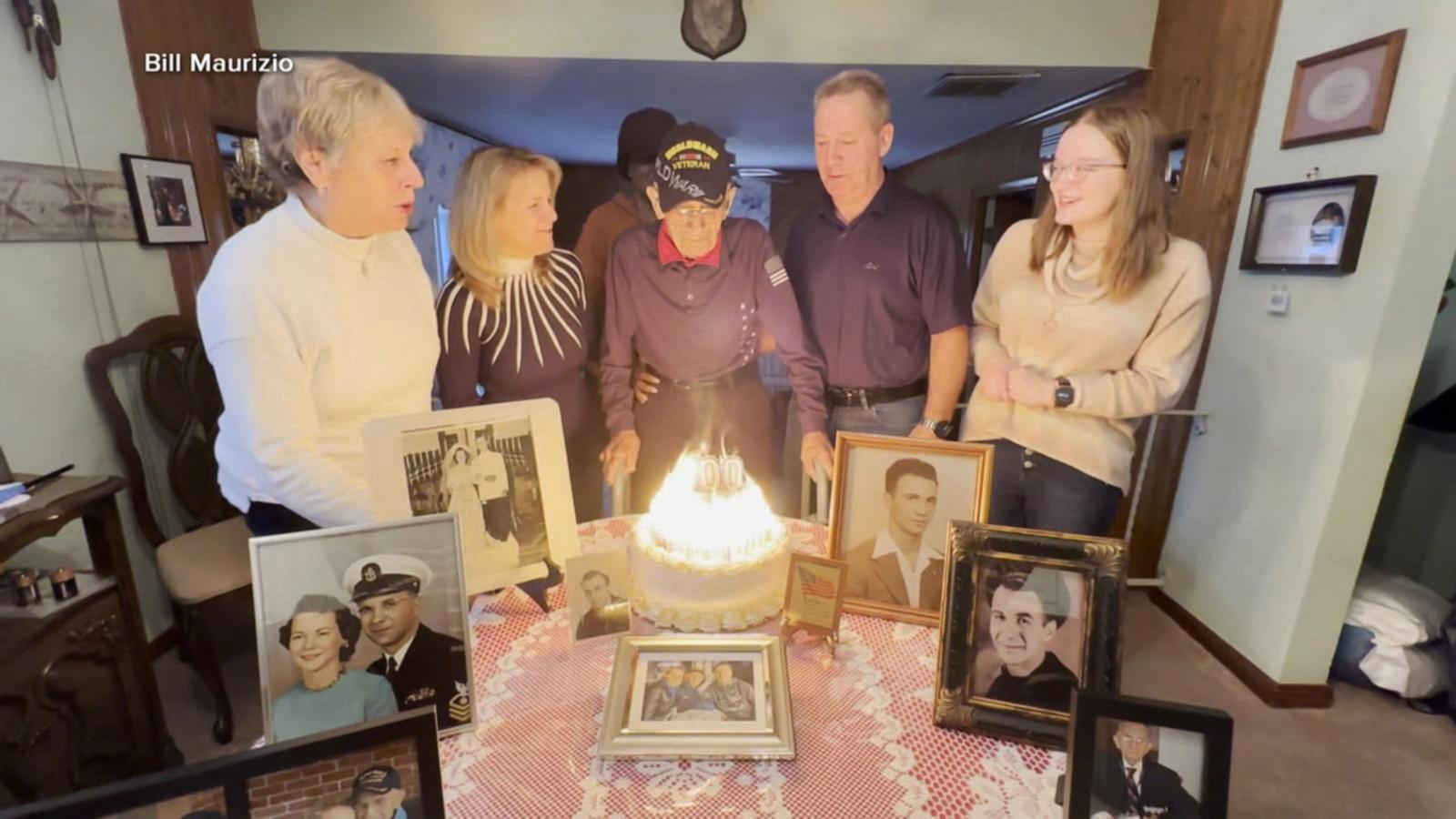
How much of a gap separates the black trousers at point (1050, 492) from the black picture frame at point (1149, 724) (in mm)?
921

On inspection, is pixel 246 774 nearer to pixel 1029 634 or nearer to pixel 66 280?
pixel 1029 634

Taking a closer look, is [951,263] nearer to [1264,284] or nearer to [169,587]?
[1264,284]

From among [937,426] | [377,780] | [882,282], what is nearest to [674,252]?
[882,282]

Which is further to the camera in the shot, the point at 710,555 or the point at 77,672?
the point at 77,672

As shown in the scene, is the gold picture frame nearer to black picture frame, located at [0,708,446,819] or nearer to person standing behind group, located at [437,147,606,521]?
black picture frame, located at [0,708,446,819]

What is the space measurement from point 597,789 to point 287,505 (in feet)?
3.17

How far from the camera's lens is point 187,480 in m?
2.04

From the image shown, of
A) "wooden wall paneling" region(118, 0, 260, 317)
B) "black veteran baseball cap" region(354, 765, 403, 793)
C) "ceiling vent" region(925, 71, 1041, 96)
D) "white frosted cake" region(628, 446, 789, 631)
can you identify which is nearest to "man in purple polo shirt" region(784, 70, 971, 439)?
"ceiling vent" region(925, 71, 1041, 96)

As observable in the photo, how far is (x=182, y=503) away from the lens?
6.67 ft

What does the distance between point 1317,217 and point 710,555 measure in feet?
6.54

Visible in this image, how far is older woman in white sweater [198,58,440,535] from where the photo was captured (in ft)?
4.29

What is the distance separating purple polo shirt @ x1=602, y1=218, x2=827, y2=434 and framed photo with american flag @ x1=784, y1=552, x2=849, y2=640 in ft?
2.60

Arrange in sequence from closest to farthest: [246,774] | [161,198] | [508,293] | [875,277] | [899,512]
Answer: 1. [246,774]
2. [899,512]
3. [508,293]
4. [875,277]
5. [161,198]

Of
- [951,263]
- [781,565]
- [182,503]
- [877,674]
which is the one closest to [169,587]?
[182,503]
